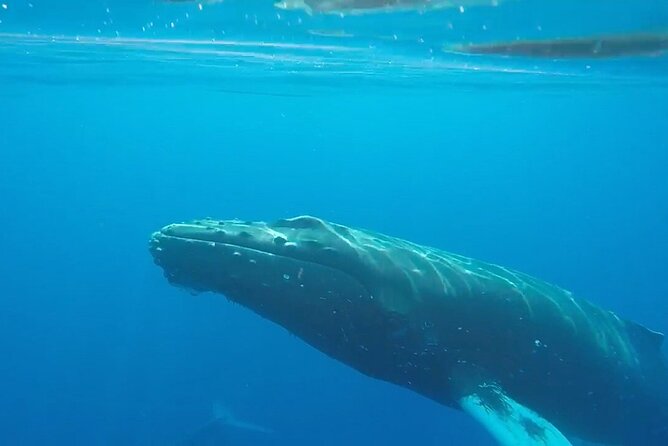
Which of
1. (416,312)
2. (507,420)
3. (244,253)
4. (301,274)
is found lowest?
(507,420)

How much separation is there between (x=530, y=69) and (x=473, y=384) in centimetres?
1772

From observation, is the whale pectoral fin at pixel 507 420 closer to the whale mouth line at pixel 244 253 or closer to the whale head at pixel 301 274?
the whale head at pixel 301 274

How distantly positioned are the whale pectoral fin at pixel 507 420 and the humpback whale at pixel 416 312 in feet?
0.05

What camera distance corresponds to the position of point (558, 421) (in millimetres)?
9391

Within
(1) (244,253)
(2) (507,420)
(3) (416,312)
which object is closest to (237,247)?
Answer: (1) (244,253)

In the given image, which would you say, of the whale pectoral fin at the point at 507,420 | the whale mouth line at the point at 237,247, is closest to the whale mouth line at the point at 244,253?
the whale mouth line at the point at 237,247

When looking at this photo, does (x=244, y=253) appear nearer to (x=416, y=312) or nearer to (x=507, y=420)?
(x=416, y=312)

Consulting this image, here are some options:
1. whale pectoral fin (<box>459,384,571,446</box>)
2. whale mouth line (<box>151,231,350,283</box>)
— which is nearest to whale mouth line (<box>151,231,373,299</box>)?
whale mouth line (<box>151,231,350,283</box>)

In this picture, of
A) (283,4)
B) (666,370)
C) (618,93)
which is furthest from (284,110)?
(666,370)

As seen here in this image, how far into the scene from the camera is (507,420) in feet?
25.0

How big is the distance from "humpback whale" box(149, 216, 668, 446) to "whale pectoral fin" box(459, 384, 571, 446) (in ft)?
0.05

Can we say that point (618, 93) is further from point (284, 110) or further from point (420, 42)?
point (284, 110)

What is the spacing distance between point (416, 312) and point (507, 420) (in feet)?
5.10

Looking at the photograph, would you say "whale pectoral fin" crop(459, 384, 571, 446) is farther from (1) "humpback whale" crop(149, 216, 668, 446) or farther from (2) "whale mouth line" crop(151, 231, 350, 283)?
(2) "whale mouth line" crop(151, 231, 350, 283)
